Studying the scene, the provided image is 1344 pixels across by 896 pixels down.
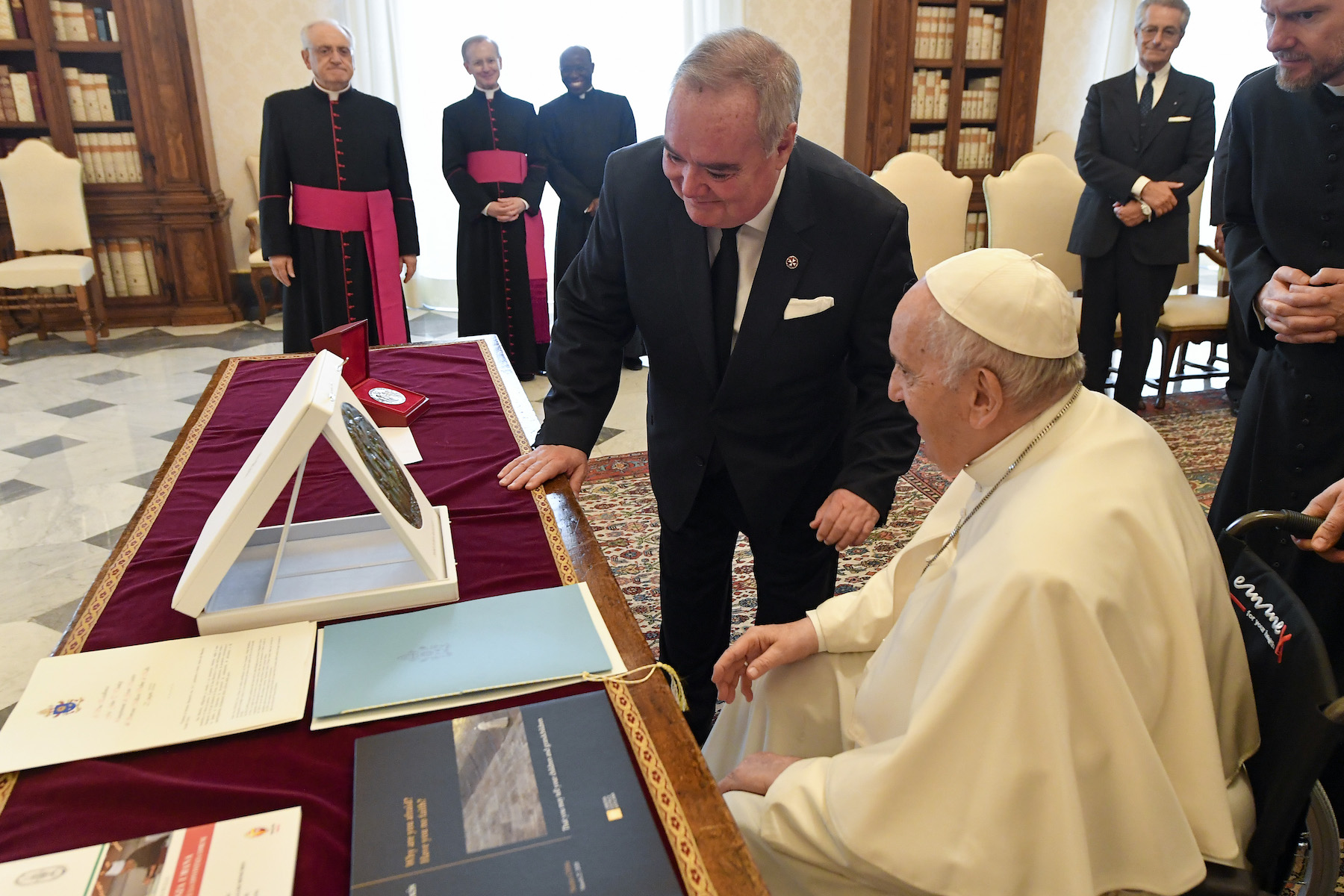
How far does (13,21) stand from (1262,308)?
7213 millimetres

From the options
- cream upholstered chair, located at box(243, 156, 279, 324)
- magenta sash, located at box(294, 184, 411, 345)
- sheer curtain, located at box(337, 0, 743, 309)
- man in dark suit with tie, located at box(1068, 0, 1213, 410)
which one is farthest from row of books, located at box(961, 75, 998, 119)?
cream upholstered chair, located at box(243, 156, 279, 324)

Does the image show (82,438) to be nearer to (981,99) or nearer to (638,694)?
(638,694)

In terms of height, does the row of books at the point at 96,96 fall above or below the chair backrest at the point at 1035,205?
above

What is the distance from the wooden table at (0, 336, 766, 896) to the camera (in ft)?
2.93

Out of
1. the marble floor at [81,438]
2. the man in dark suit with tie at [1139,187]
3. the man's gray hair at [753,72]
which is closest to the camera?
the man's gray hair at [753,72]

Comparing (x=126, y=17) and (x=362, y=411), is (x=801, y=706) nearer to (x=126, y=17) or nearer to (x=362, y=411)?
(x=362, y=411)

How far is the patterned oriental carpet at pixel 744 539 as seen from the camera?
3.09 metres

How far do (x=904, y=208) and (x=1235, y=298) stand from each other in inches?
41.4

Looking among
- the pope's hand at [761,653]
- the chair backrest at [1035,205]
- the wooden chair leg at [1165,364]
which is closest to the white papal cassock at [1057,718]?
the pope's hand at [761,653]

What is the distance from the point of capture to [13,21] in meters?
5.91

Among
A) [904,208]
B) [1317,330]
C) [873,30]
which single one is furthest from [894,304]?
[873,30]

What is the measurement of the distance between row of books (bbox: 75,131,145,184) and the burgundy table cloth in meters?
4.71

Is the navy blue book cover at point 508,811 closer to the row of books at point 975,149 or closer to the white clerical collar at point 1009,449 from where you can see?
the white clerical collar at point 1009,449

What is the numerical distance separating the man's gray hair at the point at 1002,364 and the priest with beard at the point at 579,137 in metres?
4.24
